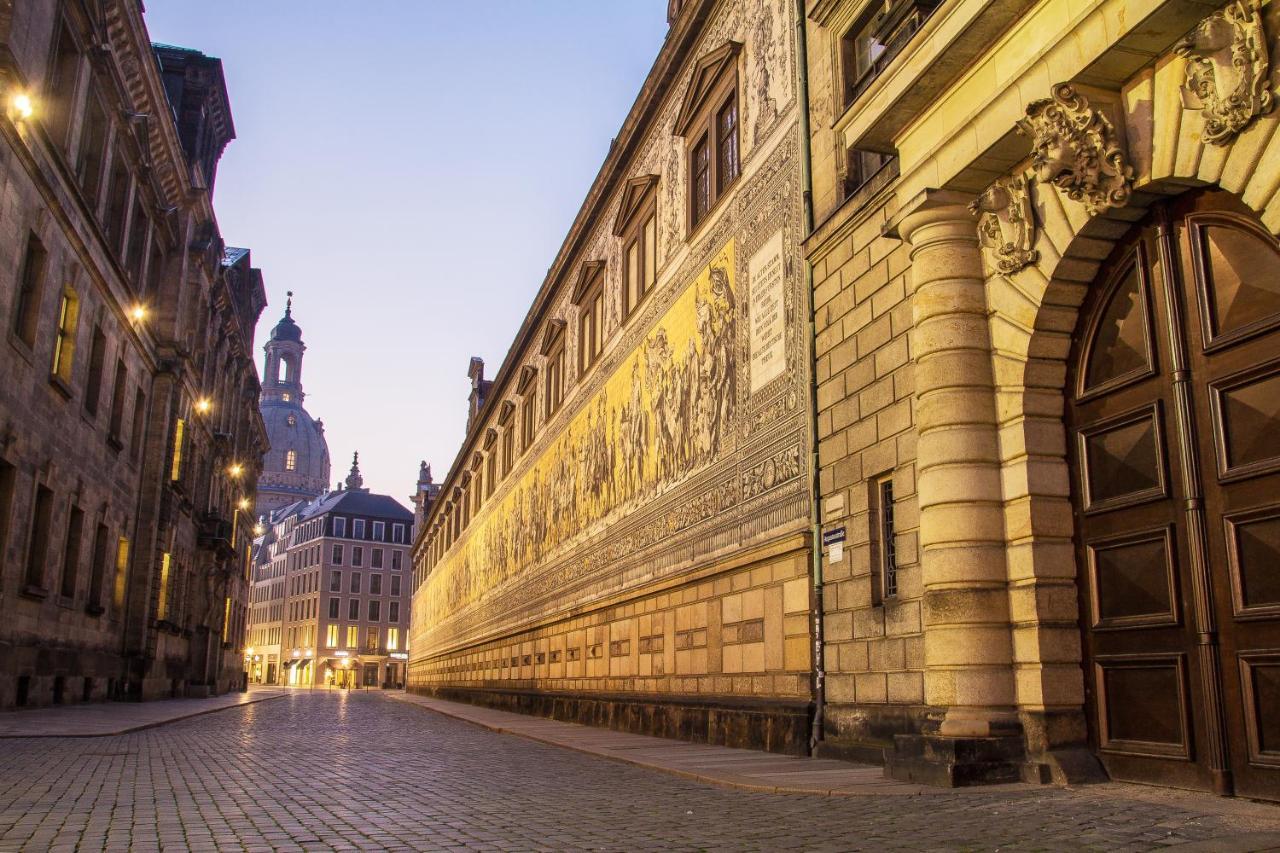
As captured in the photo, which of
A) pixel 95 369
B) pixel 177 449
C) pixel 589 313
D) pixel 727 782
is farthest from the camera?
pixel 177 449

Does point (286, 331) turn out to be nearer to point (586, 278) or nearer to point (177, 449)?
point (177, 449)

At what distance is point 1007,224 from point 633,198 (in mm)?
13508

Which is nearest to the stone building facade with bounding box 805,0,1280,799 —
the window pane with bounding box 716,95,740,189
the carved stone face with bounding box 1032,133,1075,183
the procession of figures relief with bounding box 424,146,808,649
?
the carved stone face with bounding box 1032,133,1075,183

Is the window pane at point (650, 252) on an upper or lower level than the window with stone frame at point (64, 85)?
lower

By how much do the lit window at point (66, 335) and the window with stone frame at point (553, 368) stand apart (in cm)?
1159

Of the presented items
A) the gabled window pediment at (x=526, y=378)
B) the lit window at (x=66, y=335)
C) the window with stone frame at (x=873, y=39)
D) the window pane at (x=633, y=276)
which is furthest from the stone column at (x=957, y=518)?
the gabled window pediment at (x=526, y=378)

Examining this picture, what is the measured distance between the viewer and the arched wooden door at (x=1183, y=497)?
705 centimetres

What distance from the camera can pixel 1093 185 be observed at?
8188 millimetres

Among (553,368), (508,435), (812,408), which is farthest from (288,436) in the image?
(812,408)

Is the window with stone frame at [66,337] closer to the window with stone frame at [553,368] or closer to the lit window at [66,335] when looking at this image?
the lit window at [66,335]

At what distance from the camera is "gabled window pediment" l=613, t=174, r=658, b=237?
21.3 meters

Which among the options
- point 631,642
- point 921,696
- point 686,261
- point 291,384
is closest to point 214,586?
point 631,642

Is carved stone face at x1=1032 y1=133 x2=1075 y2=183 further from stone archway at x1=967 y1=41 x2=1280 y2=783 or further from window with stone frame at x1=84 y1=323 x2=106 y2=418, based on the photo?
window with stone frame at x1=84 y1=323 x2=106 y2=418

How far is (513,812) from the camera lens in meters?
7.81
